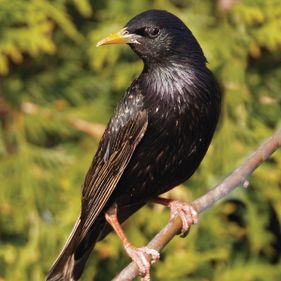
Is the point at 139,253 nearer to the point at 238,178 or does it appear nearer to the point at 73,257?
the point at 73,257

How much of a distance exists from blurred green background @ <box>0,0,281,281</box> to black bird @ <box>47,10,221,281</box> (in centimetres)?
107

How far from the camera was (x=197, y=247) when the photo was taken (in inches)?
234

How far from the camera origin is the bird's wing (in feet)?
14.6

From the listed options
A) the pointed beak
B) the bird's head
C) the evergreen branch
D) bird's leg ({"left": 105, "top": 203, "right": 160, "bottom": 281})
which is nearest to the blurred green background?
the evergreen branch

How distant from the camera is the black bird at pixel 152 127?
444cm

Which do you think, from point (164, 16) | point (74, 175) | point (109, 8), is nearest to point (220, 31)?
point (109, 8)

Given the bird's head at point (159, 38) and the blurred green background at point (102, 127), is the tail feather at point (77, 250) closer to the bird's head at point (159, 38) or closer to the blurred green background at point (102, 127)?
the bird's head at point (159, 38)

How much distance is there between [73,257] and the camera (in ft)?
15.5

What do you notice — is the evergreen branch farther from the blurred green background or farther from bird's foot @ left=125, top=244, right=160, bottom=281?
bird's foot @ left=125, top=244, right=160, bottom=281

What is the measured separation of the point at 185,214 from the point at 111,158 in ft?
1.35

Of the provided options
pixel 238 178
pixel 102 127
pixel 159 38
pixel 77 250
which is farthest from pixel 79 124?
pixel 238 178

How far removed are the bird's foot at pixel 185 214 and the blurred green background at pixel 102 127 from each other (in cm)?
81

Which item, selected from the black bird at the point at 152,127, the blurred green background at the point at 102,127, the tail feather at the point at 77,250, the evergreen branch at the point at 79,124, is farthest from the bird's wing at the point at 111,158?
the evergreen branch at the point at 79,124

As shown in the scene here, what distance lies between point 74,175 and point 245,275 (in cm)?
101
